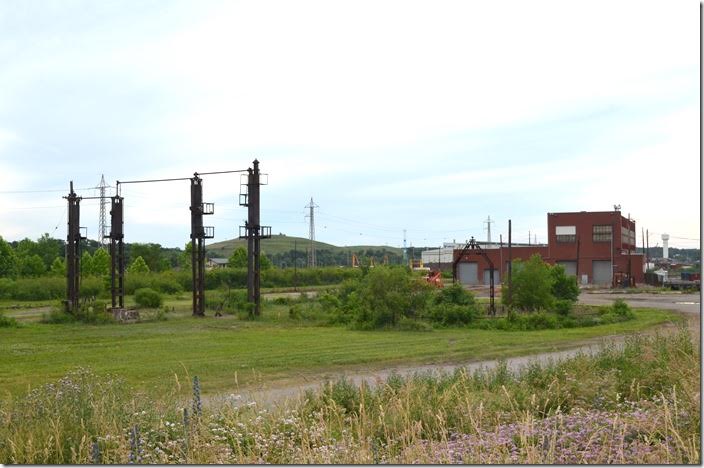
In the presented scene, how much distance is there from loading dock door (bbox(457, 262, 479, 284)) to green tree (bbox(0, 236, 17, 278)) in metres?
49.2

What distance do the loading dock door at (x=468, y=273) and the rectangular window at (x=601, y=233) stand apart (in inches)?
587

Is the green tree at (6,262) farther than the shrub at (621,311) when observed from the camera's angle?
Yes

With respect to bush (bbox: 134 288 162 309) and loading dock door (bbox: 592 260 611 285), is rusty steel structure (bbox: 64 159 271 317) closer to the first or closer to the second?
bush (bbox: 134 288 162 309)

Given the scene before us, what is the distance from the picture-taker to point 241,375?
17625 millimetres

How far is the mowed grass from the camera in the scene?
17.9 metres

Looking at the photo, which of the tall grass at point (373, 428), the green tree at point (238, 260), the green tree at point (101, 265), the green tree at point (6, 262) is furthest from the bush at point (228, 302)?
the green tree at point (238, 260)

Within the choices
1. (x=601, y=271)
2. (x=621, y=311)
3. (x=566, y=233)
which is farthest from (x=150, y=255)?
(x=621, y=311)

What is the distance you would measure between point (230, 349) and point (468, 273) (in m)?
71.4

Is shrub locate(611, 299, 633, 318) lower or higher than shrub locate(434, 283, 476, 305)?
lower

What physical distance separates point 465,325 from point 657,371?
23144 millimetres

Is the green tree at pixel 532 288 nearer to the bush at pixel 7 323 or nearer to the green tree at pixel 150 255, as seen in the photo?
the bush at pixel 7 323

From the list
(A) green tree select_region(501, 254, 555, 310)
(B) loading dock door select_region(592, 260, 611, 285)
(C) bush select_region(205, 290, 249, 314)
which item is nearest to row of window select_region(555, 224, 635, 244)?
(B) loading dock door select_region(592, 260, 611, 285)

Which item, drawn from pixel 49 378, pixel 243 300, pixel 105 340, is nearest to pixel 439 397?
pixel 49 378

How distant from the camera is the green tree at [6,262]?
75.4 metres
